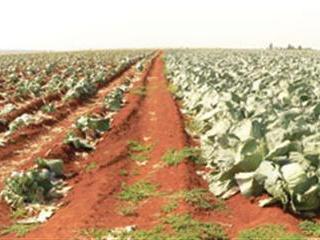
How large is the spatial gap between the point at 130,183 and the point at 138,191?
59 centimetres

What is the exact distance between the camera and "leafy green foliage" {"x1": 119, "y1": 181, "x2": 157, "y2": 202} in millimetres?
9789

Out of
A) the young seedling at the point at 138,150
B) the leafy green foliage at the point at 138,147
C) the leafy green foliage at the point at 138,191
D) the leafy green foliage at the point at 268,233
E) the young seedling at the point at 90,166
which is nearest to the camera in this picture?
the leafy green foliage at the point at 268,233

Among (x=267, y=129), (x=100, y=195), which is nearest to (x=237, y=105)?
(x=267, y=129)

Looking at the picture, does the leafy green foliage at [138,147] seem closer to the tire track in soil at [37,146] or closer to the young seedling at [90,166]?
the young seedling at [90,166]

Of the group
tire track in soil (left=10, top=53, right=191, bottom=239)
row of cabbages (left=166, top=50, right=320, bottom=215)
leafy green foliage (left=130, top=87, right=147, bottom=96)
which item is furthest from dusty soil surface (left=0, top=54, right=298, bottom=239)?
leafy green foliage (left=130, top=87, right=147, bottom=96)

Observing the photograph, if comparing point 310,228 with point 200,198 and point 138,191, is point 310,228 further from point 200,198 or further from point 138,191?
point 138,191

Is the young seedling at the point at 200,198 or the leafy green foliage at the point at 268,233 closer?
the leafy green foliage at the point at 268,233

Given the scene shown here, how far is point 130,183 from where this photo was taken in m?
10.7

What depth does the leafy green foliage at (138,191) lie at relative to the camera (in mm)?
9789

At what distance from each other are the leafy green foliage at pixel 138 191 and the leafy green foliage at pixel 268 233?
2.28 m

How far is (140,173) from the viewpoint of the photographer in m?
11.4

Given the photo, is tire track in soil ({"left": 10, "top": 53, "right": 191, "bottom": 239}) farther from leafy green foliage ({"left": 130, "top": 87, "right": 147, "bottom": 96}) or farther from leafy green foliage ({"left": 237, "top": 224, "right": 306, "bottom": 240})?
leafy green foliage ({"left": 130, "top": 87, "right": 147, "bottom": 96})

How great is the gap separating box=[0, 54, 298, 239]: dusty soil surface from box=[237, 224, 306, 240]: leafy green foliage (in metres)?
0.17

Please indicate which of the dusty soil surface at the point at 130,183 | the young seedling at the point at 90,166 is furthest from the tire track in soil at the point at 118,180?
the young seedling at the point at 90,166
